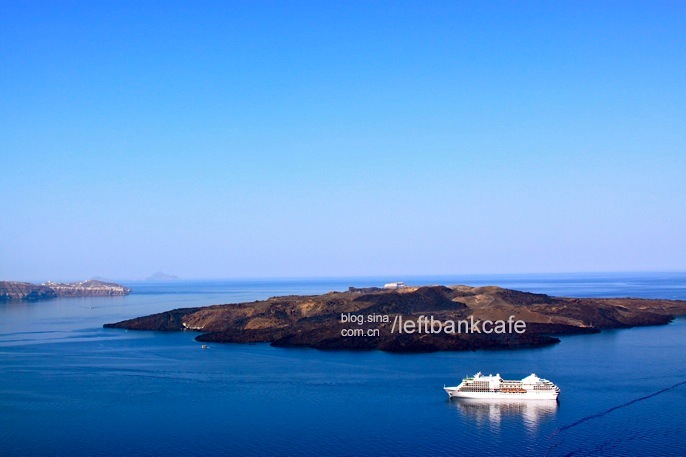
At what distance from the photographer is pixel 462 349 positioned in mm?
57375

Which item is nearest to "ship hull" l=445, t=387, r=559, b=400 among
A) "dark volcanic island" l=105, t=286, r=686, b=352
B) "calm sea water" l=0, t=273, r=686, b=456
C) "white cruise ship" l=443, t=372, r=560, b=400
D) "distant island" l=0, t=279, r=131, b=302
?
"white cruise ship" l=443, t=372, r=560, b=400

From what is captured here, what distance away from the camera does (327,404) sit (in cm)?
3703

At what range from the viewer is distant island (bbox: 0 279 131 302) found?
497ft

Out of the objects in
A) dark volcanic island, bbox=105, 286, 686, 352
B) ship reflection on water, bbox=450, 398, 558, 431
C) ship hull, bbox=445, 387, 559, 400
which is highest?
dark volcanic island, bbox=105, 286, 686, 352

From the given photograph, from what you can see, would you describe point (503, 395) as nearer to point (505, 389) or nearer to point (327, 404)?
point (505, 389)

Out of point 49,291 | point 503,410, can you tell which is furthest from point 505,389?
point 49,291

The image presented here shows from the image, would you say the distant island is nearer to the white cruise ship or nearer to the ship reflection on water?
the white cruise ship

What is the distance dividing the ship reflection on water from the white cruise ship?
1.02 feet

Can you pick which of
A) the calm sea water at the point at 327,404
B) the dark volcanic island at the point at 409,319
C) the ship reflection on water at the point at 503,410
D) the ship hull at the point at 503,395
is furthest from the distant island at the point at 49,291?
the ship reflection on water at the point at 503,410

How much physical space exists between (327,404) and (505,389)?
37.2 feet

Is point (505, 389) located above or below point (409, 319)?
below

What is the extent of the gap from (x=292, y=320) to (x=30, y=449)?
48.4 meters

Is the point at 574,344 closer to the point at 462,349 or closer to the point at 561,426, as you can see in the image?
the point at 462,349

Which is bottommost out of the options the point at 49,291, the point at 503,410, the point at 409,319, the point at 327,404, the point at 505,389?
the point at 503,410
